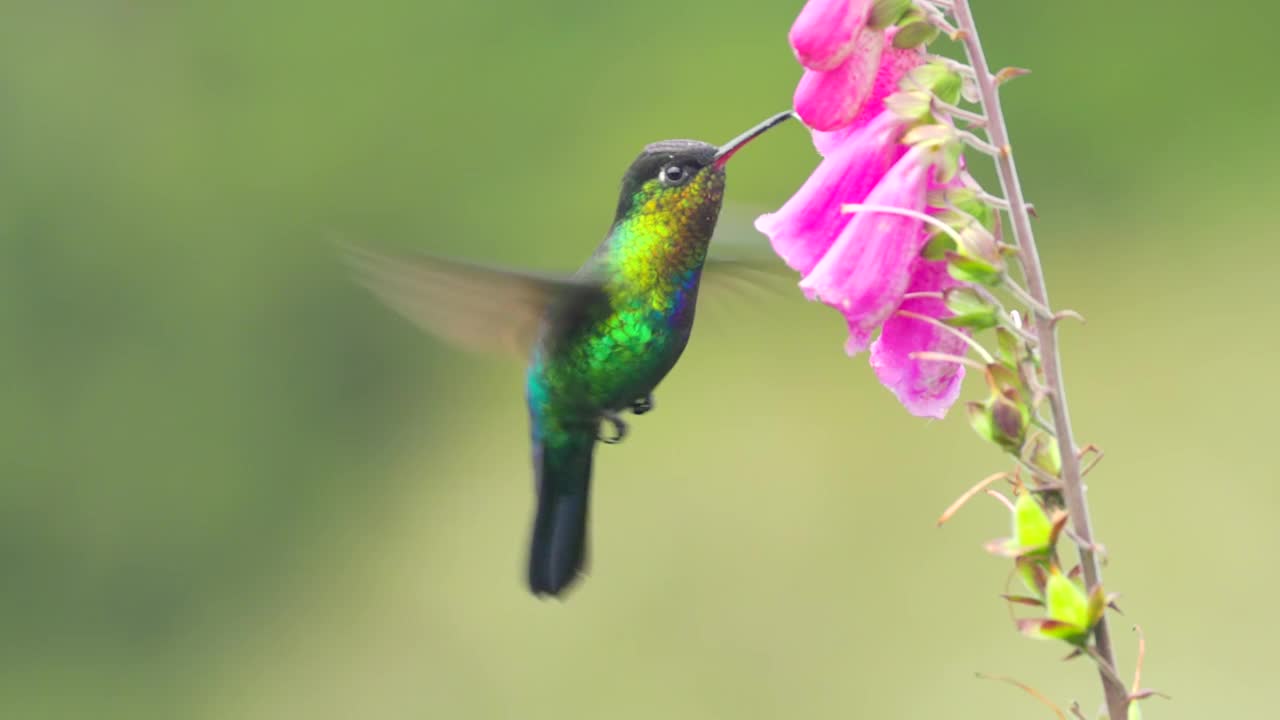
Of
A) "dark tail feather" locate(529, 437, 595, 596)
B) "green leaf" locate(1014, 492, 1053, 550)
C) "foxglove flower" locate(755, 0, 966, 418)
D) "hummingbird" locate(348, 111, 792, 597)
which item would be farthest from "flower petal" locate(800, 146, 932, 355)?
"dark tail feather" locate(529, 437, 595, 596)

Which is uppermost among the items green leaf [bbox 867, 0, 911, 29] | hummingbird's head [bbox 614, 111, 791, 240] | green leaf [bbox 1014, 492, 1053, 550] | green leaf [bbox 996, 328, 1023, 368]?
hummingbird's head [bbox 614, 111, 791, 240]

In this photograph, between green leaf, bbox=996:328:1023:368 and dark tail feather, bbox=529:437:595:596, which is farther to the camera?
dark tail feather, bbox=529:437:595:596

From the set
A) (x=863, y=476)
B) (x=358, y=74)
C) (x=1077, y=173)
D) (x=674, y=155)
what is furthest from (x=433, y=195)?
(x=674, y=155)

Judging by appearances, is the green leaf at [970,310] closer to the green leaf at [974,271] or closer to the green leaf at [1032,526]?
the green leaf at [974,271]

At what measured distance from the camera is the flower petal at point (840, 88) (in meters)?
1.28

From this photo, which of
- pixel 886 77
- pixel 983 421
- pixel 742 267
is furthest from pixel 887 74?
pixel 742 267

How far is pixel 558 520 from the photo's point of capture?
2.10 m

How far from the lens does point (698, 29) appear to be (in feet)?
15.9

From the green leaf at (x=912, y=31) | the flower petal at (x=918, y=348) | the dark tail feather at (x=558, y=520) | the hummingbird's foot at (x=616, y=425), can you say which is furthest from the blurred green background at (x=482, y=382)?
the green leaf at (x=912, y=31)

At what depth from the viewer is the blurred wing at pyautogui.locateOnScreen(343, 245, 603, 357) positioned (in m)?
1.75

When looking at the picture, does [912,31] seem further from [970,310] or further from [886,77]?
[970,310]

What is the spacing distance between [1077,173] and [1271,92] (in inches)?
26.4

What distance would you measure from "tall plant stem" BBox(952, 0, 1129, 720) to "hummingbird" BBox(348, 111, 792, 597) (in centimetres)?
52

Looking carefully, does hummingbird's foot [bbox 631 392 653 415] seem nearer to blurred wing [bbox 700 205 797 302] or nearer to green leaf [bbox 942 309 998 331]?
blurred wing [bbox 700 205 797 302]
